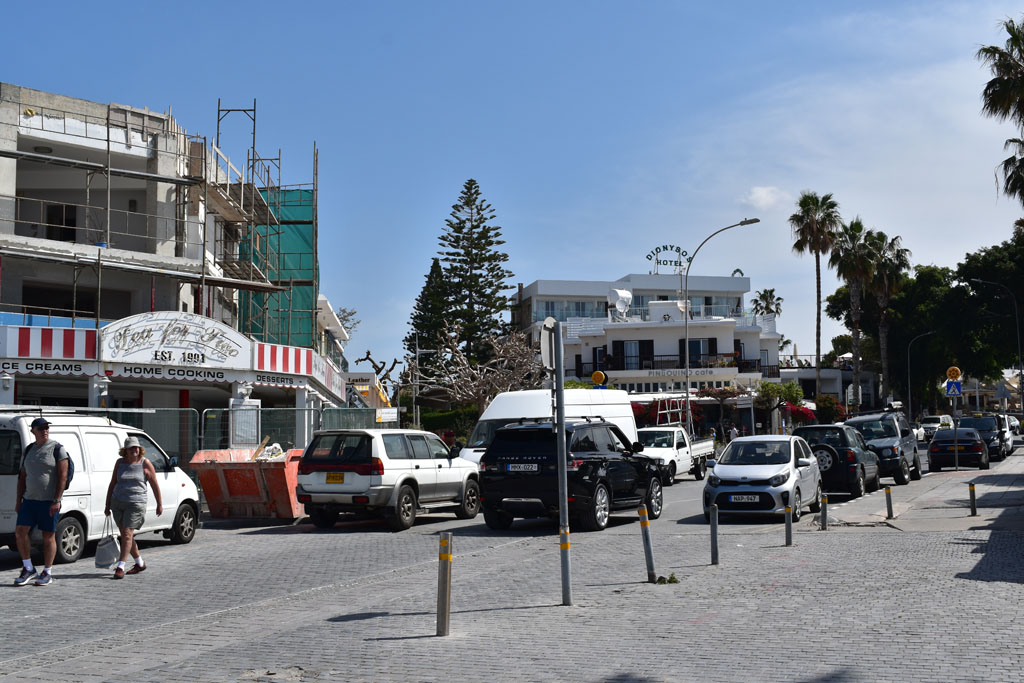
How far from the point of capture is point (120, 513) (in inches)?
487

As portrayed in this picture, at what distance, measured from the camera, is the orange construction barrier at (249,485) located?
19.2 m

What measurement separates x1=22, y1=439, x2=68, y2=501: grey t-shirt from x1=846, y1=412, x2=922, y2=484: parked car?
66.1 feet

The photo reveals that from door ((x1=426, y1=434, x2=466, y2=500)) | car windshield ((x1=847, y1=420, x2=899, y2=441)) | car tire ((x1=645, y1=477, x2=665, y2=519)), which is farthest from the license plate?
car windshield ((x1=847, y1=420, x2=899, y2=441))

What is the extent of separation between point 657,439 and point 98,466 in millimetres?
19994

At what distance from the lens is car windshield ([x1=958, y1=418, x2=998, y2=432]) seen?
3859cm

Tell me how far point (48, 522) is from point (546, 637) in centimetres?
648

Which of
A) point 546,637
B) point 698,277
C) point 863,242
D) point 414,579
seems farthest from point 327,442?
point 698,277

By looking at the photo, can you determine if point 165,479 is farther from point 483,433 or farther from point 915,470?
point 915,470

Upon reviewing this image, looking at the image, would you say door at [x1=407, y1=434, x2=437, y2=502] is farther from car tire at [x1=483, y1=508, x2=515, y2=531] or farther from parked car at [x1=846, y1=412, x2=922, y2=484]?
parked car at [x1=846, y1=412, x2=922, y2=484]

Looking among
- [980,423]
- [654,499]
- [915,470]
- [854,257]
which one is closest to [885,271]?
[854,257]

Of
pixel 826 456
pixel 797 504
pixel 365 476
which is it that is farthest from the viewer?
pixel 826 456

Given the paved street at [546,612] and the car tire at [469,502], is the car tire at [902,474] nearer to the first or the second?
the paved street at [546,612]

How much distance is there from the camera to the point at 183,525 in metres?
16.0

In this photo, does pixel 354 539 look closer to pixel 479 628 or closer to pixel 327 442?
pixel 327 442
